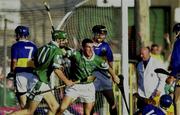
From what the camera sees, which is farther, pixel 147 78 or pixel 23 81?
pixel 147 78

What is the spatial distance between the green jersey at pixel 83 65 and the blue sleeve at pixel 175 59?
1227 millimetres

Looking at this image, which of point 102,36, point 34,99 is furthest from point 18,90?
point 102,36

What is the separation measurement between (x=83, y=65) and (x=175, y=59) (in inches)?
62.6

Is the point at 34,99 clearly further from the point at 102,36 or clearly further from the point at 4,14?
the point at 4,14

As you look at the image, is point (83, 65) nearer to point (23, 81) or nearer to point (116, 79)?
point (116, 79)

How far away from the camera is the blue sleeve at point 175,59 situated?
14.3 meters

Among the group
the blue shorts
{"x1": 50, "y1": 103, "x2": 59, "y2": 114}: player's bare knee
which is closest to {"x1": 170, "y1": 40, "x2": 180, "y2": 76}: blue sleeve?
the blue shorts

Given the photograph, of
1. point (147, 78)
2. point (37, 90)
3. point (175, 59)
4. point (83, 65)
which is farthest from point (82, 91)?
point (175, 59)

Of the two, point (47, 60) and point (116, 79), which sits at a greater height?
point (47, 60)

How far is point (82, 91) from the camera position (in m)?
14.8

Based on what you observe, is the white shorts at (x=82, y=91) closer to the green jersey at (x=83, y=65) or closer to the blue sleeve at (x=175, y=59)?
the green jersey at (x=83, y=65)

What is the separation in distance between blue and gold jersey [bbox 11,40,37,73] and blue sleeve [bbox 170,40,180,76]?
7.79 ft

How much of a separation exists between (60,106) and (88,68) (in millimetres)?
805

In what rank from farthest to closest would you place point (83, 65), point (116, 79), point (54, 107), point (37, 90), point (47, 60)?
point (116, 79), point (83, 65), point (54, 107), point (37, 90), point (47, 60)
